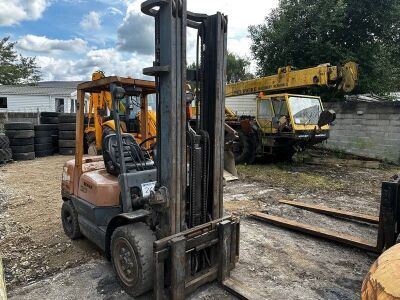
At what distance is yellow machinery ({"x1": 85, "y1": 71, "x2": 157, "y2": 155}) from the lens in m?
4.48

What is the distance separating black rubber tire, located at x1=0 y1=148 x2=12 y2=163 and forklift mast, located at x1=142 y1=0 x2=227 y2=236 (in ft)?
A: 29.0

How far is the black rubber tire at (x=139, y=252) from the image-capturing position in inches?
115

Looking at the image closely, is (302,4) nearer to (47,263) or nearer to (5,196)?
(5,196)

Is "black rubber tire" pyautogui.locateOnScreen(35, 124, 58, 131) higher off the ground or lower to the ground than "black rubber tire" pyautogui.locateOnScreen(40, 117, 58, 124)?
lower

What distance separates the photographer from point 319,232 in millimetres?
4578

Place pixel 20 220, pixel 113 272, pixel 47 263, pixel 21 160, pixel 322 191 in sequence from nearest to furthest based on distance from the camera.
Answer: pixel 113 272 < pixel 47 263 < pixel 20 220 < pixel 322 191 < pixel 21 160

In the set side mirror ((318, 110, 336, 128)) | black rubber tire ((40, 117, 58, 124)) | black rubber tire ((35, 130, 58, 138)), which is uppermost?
side mirror ((318, 110, 336, 128))

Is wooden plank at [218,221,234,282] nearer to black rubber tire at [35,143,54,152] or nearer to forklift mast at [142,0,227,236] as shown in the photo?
forklift mast at [142,0,227,236]

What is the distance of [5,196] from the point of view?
21.6ft

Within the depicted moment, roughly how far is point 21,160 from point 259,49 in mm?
11217

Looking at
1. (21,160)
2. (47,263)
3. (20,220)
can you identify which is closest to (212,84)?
(47,263)

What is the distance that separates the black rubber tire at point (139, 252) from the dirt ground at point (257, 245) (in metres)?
0.22

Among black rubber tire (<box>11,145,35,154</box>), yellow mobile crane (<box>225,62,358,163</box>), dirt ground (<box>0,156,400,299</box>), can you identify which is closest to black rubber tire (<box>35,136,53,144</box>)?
black rubber tire (<box>11,145,35,154</box>)

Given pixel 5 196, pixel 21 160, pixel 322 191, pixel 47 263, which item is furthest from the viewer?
pixel 21 160
